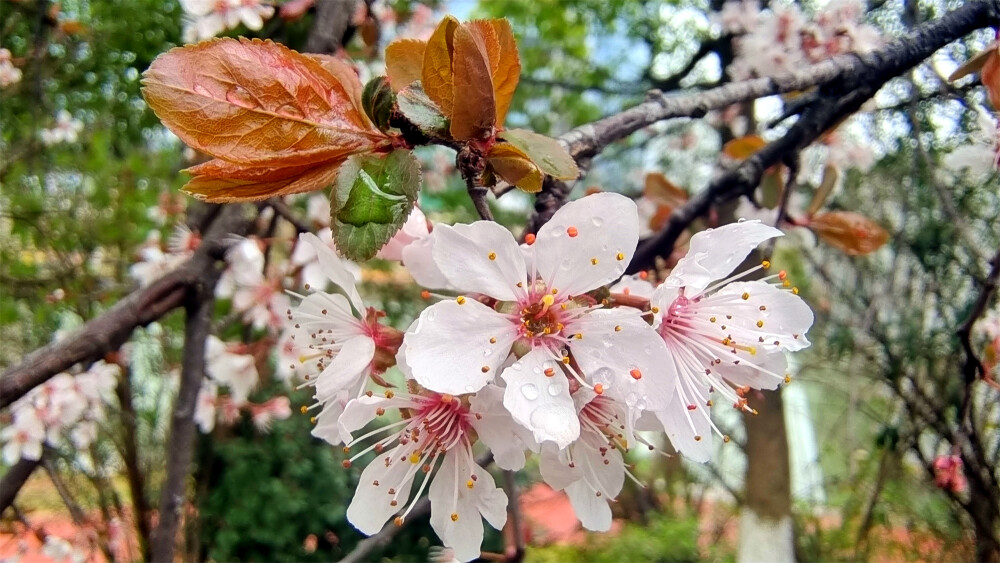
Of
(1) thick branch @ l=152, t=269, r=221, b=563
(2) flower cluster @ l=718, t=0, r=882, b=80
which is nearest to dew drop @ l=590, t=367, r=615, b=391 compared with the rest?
(1) thick branch @ l=152, t=269, r=221, b=563

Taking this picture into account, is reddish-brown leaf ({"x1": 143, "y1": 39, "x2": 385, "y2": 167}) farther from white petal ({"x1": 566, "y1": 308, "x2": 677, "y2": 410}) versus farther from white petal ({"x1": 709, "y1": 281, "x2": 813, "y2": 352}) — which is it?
white petal ({"x1": 709, "y1": 281, "x2": 813, "y2": 352})

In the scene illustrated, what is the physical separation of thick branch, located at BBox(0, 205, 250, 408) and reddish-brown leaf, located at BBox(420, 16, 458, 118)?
0.72 meters

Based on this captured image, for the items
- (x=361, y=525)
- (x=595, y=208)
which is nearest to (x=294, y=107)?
(x=595, y=208)

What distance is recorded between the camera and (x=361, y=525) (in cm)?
59

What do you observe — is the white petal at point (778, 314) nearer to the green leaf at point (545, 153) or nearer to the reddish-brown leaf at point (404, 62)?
the green leaf at point (545, 153)

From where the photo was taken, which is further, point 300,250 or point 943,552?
point 943,552

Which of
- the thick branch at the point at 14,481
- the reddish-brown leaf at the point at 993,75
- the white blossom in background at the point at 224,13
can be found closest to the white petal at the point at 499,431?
the reddish-brown leaf at the point at 993,75

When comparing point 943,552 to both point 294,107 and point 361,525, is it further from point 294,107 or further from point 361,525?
point 294,107

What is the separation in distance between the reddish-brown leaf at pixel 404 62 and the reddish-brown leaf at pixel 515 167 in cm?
12

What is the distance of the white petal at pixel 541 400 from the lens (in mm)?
435

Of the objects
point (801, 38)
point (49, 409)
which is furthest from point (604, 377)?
point (49, 409)

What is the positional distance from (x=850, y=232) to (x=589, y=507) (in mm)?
695

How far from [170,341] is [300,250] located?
2.20 m

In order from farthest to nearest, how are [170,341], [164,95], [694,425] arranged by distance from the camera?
[170,341] < [694,425] < [164,95]
